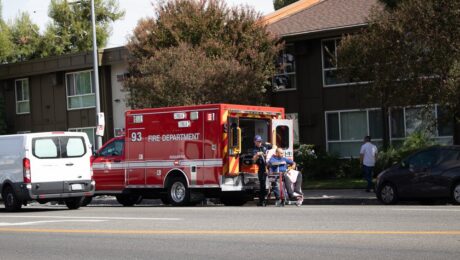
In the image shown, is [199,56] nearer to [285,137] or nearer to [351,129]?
[285,137]

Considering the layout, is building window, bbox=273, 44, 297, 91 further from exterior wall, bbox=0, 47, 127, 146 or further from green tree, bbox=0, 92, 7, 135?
green tree, bbox=0, 92, 7, 135

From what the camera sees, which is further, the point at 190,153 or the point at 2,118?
the point at 2,118

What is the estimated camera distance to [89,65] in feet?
130

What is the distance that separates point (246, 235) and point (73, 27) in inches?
1856

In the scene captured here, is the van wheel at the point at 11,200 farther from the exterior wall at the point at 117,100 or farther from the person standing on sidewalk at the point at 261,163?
the exterior wall at the point at 117,100

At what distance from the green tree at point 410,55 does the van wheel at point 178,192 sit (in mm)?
5876

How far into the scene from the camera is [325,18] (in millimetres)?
32219

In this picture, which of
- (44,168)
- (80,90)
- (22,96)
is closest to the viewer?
(44,168)

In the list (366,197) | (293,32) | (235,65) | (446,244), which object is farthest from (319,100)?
(446,244)

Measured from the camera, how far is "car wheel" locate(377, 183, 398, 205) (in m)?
20.1

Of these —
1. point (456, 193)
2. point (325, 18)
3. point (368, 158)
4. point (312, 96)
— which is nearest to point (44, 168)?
point (368, 158)

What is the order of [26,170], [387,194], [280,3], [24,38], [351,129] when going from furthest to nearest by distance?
[280,3], [24,38], [351,129], [387,194], [26,170]

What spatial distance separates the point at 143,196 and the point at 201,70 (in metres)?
5.53

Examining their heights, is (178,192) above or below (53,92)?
below
